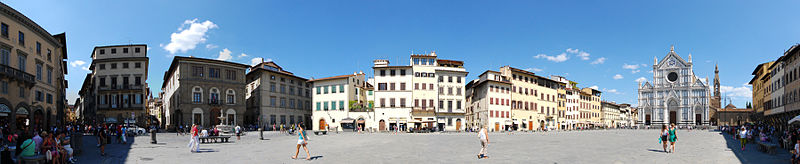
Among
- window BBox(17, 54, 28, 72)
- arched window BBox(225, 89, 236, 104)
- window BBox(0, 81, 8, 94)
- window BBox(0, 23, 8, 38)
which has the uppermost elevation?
window BBox(0, 23, 8, 38)

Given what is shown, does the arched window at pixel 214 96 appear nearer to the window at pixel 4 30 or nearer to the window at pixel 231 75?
the window at pixel 231 75

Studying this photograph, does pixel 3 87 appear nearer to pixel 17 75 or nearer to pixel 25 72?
pixel 17 75

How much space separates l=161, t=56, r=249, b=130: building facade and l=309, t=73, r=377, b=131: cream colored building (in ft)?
35.7

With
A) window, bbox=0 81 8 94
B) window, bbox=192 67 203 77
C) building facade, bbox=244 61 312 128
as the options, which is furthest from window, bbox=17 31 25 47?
building facade, bbox=244 61 312 128

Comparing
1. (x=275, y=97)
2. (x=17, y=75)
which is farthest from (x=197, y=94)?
(x=17, y=75)

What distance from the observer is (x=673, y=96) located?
355 ft

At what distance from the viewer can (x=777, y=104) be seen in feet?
153

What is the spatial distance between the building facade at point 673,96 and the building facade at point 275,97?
86.7m

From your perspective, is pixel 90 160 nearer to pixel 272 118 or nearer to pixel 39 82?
pixel 39 82

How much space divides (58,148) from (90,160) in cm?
270

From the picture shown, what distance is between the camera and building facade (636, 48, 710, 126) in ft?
345

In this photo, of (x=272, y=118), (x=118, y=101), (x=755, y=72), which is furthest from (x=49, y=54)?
(x=755, y=72)

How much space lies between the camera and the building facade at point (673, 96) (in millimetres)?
105062

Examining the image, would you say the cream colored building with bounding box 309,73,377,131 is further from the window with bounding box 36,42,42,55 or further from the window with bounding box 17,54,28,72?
the window with bounding box 17,54,28,72
